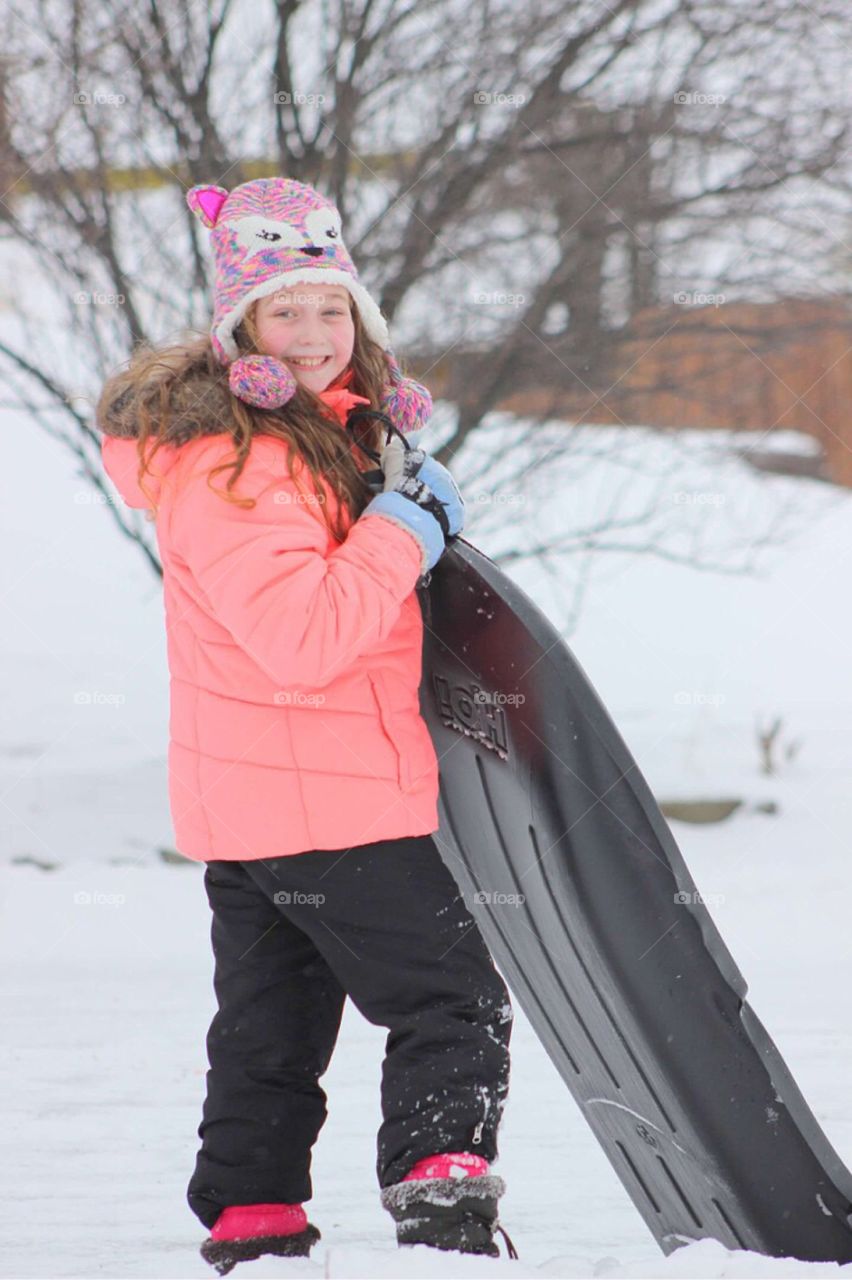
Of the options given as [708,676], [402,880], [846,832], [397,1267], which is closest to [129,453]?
[402,880]

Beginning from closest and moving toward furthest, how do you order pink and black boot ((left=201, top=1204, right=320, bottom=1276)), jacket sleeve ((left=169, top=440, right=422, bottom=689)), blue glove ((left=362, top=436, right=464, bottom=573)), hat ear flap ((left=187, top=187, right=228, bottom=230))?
1. jacket sleeve ((left=169, top=440, right=422, bottom=689))
2. blue glove ((left=362, top=436, right=464, bottom=573))
3. pink and black boot ((left=201, top=1204, right=320, bottom=1276))
4. hat ear flap ((left=187, top=187, right=228, bottom=230))

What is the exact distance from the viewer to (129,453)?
243cm

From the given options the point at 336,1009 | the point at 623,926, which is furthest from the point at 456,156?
the point at 623,926

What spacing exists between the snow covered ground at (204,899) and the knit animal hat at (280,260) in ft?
4.80

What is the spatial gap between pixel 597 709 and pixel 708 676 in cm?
634

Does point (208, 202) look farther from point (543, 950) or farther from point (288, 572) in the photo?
point (543, 950)

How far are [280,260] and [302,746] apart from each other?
2.86 feet

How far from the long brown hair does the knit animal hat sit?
1.4 inches

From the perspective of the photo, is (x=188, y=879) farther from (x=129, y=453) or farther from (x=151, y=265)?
(x=129, y=453)

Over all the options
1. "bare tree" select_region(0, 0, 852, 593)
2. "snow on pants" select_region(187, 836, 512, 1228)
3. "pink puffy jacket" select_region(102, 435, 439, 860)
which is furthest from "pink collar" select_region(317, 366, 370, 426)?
"bare tree" select_region(0, 0, 852, 593)

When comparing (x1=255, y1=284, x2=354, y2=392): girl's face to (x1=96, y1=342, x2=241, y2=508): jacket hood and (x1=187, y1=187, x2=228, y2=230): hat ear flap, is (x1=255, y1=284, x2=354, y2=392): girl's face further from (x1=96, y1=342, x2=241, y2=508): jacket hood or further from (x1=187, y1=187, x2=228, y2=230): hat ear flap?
(x1=187, y1=187, x2=228, y2=230): hat ear flap

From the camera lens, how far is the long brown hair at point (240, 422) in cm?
233

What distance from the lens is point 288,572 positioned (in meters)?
2.19

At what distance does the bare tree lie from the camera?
5.30 m
